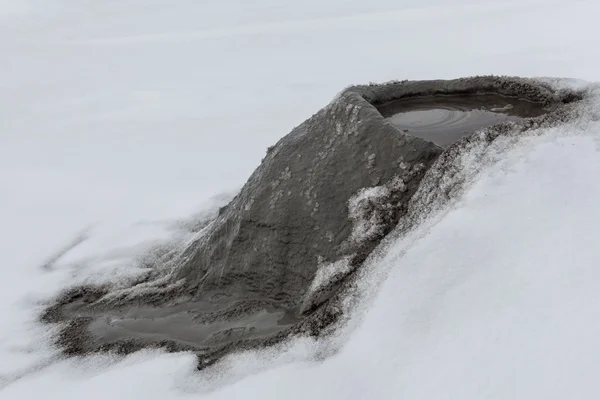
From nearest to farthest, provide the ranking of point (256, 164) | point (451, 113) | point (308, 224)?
point (308, 224) → point (451, 113) → point (256, 164)

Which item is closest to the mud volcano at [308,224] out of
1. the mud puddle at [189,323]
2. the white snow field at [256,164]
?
the mud puddle at [189,323]

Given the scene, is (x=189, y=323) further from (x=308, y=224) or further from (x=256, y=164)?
(x=256, y=164)

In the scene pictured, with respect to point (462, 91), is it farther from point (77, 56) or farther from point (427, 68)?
point (77, 56)

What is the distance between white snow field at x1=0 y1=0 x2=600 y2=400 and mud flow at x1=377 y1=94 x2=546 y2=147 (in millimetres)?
673

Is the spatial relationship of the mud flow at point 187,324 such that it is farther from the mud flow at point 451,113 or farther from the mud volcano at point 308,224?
the mud flow at point 451,113

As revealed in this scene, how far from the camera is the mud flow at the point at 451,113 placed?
324 cm

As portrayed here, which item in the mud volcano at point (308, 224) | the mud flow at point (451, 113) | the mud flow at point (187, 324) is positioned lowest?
the mud flow at point (187, 324)

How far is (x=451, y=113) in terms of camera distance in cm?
349

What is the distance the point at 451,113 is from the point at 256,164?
273 cm

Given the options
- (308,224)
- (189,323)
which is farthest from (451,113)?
(189,323)

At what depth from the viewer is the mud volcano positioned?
111 inches

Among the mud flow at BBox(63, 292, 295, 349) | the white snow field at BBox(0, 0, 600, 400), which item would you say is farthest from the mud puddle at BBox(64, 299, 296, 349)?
the white snow field at BBox(0, 0, 600, 400)

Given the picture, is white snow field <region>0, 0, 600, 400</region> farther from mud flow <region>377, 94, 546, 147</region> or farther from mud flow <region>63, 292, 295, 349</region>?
mud flow <region>377, 94, 546, 147</region>

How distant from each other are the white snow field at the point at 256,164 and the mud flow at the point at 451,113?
0.67m
